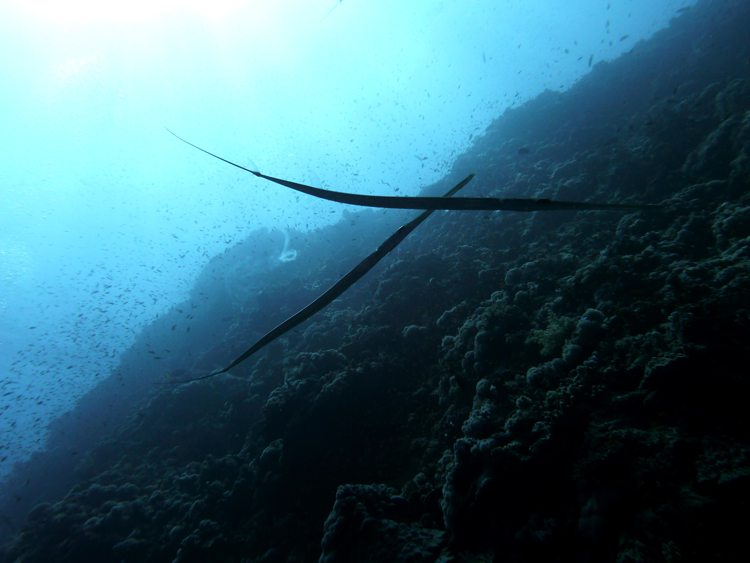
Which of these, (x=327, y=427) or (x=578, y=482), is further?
(x=327, y=427)

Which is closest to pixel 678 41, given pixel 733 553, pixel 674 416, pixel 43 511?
pixel 674 416

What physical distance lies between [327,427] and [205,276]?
2473 cm

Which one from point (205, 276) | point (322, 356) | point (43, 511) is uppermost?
point (205, 276)

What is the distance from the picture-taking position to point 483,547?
107 inches

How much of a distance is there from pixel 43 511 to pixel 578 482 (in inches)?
492

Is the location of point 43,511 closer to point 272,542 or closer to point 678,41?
point 272,542

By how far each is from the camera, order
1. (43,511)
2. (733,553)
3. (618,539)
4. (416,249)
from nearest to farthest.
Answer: (733,553) → (618,539) → (43,511) → (416,249)

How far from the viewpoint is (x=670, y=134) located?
850cm

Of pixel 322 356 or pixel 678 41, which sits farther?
pixel 678 41

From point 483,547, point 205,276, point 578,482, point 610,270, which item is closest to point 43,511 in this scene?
point 483,547

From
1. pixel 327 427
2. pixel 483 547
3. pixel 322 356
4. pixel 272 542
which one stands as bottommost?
pixel 483 547

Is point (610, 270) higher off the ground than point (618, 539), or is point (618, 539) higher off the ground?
point (610, 270)

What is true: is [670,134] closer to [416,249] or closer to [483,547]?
[416,249]

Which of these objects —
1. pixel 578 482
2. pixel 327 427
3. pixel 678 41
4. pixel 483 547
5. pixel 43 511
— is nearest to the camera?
pixel 578 482
